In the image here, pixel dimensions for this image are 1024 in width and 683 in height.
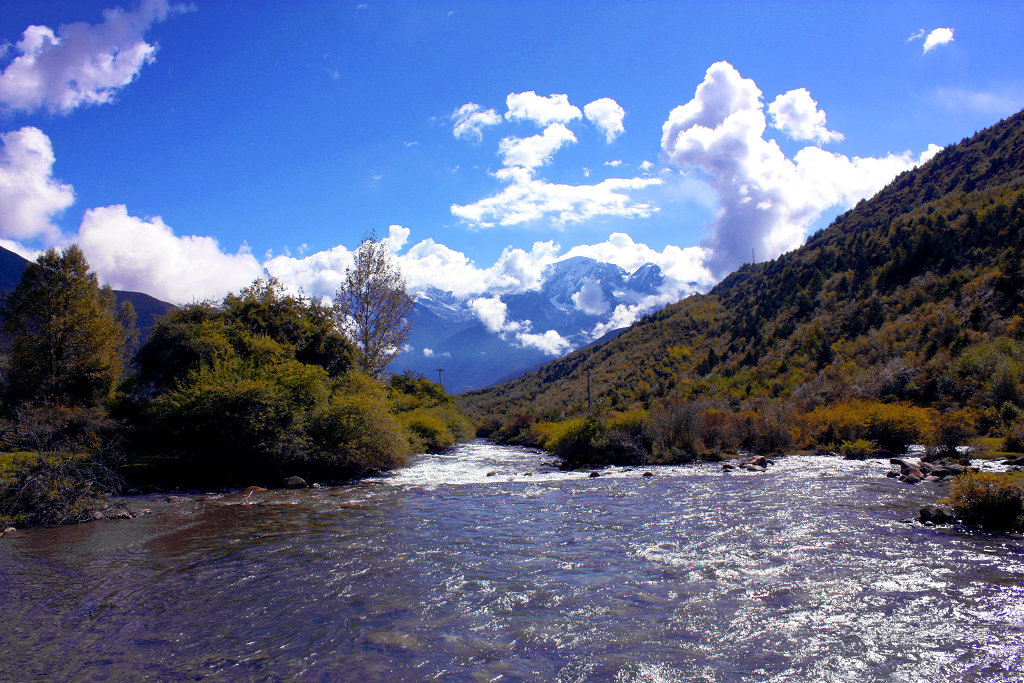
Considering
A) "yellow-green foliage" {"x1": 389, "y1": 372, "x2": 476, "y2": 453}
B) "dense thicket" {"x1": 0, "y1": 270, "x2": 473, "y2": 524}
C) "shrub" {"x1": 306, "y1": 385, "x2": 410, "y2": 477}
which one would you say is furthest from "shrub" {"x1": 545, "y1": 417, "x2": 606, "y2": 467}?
"shrub" {"x1": 306, "y1": 385, "x2": 410, "y2": 477}

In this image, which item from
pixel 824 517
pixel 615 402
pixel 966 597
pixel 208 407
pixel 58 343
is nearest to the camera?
pixel 966 597

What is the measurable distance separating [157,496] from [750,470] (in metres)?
24.8

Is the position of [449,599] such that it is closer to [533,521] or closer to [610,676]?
[610,676]

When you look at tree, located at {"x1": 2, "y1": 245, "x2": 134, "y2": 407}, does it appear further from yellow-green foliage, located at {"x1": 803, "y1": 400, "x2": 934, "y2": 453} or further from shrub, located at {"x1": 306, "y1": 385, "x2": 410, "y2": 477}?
yellow-green foliage, located at {"x1": 803, "y1": 400, "x2": 934, "y2": 453}

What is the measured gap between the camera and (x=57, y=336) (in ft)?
106

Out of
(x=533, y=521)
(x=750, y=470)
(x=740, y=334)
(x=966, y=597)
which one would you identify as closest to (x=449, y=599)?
(x=533, y=521)

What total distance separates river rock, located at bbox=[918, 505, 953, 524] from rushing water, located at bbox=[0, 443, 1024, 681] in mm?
672

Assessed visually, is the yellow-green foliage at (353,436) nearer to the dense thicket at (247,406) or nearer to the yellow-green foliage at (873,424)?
the dense thicket at (247,406)

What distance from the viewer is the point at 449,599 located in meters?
9.07

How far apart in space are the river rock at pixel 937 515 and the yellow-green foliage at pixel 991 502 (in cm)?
25

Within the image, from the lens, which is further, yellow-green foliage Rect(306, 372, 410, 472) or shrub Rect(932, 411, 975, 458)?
yellow-green foliage Rect(306, 372, 410, 472)

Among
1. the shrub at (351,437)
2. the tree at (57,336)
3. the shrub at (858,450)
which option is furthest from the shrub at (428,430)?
the shrub at (858,450)

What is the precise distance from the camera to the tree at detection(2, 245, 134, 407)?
3142 cm

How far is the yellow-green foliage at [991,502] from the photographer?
1180cm
